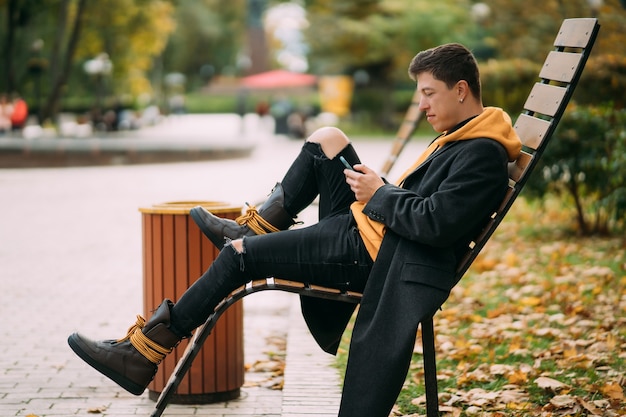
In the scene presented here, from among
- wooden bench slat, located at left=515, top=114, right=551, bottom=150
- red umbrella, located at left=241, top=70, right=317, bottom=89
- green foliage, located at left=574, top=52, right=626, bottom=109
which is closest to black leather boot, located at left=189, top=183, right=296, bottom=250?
wooden bench slat, located at left=515, top=114, right=551, bottom=150

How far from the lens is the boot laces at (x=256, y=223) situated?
3.79m

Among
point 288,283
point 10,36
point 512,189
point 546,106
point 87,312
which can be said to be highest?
point 10,36

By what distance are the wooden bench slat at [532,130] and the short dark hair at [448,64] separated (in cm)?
37

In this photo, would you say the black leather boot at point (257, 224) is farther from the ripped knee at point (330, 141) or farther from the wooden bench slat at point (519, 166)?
the wooden bench slat at point (519, 166)

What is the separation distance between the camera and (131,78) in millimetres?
50906

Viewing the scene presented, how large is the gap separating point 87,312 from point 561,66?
436cm

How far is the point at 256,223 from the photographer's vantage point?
3805 mm

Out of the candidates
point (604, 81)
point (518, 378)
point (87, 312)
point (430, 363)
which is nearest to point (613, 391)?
point (518, 378)

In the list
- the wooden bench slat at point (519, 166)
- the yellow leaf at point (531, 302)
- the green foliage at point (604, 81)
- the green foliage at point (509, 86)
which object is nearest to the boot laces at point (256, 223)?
the wooden bench slat at point (519, 166)

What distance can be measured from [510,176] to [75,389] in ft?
8.37

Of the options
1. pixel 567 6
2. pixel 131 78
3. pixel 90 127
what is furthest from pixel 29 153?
pixel 131 78

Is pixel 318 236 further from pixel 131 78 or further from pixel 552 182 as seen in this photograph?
pixel 131 78

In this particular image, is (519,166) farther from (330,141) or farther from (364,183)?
(330,141)

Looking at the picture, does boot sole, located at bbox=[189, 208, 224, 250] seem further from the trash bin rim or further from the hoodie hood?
the hoodie hood
